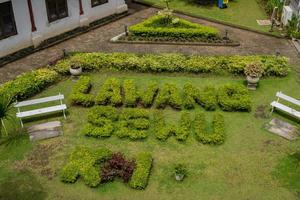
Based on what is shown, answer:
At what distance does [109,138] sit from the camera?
14.8m

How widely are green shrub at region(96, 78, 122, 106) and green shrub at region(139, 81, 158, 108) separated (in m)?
1.04

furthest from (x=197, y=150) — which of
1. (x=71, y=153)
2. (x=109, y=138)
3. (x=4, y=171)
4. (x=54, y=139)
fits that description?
(x=4, y=171)

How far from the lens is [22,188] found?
1260 centimetres

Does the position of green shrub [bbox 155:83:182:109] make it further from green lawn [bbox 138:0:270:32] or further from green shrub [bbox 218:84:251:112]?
green lawn [bbox 138:0:270:32]

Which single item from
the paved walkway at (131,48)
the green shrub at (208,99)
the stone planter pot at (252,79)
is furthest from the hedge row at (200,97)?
the paved walkway at (131,48)

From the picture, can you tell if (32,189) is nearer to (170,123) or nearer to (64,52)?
(170,123)

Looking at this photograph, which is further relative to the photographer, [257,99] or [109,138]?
[257,99]

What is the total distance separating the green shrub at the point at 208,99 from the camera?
16.3 metres

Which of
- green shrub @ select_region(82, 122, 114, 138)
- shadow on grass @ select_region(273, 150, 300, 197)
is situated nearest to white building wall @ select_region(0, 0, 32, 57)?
green shrub @ select_region(82, 122, 114, 138)

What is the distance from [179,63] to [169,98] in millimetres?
3087

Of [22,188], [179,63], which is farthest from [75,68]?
[22,188]

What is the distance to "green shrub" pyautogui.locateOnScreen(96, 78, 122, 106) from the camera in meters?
16.5

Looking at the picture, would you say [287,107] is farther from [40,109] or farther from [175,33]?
[40,109]

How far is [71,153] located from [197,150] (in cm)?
479
